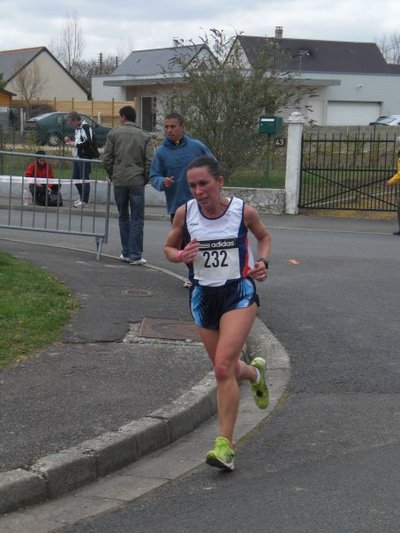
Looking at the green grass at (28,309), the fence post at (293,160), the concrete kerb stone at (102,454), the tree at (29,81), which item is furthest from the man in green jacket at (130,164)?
the tree at (29,81)

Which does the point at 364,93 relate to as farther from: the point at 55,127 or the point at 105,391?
the point at 105,391

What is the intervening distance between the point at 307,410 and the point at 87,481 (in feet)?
6.38

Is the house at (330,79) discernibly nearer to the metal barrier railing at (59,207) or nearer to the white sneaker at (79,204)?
the metal barrier railing at (59,207)

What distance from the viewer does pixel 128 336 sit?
809 centimetres

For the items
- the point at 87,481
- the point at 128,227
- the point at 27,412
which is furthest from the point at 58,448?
the point at 128,227

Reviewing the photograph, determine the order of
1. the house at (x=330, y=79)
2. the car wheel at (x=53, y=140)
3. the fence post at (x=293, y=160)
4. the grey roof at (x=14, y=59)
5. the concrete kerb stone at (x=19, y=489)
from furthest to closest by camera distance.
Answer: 1. the grey roof at (x=14, y=59)
2. the house at (x=330, y=79)
3. the car wheel at (x=53, y=140)
4. the fence post at (x=293, y=160)
5. the concrete kerb stone at (x=19, y=489)

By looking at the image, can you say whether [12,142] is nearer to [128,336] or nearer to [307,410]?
[128,336]

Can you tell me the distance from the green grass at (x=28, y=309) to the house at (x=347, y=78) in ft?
148

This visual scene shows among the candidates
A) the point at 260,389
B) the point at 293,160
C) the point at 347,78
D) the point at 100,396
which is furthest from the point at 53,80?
the point at 260,389

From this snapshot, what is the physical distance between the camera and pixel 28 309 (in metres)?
8.44

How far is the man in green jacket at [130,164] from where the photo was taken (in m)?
11.6

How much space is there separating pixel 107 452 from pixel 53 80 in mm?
66842

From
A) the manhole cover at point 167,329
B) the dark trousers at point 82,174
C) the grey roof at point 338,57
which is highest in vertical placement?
the grey roof at point 338,57

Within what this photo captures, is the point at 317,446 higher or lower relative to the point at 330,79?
lower
